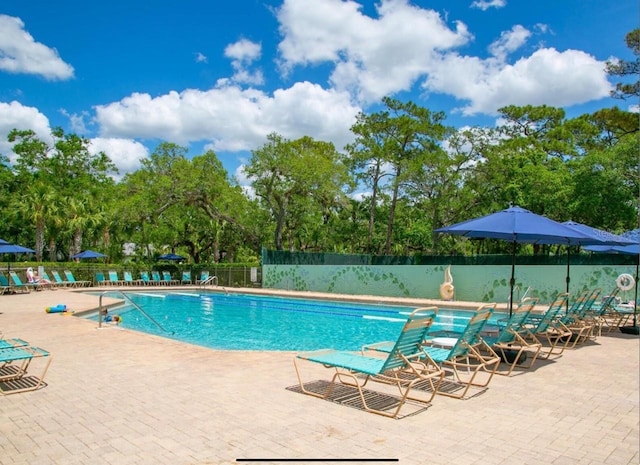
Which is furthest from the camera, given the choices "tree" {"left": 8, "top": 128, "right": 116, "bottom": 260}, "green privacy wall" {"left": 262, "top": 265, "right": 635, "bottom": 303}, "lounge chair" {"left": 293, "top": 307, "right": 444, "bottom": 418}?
"tree" {"left": 8, "top": 128, "right": 116, "bottom": 260}

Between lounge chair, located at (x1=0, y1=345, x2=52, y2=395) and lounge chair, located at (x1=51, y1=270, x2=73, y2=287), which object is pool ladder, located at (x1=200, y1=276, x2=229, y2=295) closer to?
lounge chair, located at (x1=51, y1=270, x2=73, y2=287)

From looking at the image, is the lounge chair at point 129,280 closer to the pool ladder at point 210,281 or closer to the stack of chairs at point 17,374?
the pool ladder at point 210,281

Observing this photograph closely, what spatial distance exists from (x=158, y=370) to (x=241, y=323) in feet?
29.4

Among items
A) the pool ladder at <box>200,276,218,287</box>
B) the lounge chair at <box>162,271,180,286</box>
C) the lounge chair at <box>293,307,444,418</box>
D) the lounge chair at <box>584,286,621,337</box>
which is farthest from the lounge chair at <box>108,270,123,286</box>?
the lounge chair at <box>293,307,444,418</box>

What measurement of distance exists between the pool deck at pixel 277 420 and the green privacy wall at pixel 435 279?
11204mm

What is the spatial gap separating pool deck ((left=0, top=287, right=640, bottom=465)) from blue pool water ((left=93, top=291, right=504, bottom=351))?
534cm

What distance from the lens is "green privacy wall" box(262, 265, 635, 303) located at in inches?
680

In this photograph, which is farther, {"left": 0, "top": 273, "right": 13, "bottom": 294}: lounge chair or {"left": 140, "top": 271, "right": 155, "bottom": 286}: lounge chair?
{"left": 140, "top": 271, "right": 155, "bottom": 286}: lounge chair

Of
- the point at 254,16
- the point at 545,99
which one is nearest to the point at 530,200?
the point at 545,99

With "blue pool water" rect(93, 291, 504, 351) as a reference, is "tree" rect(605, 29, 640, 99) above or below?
above

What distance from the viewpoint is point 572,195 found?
72.5ft

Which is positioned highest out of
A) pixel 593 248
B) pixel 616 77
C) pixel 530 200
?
pixel 616 77

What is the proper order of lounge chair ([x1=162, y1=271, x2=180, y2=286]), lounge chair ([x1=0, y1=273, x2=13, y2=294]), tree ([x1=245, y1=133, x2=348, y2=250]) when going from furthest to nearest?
lounge chair ([x1=162, y1=271, x2=180, y2=286]) → tree ([x1=245, y1=133, x2=348, y2=250]) → lounge chair ([x1=0, y1=273, x2=13, y2=294])

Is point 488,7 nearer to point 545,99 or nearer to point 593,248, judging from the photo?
point 593,248
